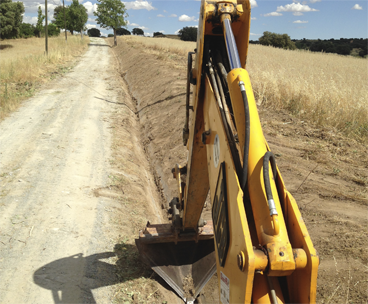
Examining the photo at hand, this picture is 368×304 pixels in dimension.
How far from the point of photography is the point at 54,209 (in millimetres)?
5430

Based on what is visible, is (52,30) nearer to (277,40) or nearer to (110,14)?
(110,14)

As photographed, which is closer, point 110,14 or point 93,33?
point 110,14

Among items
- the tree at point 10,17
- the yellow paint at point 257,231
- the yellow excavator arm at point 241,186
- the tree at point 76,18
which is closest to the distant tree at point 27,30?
the tree at point 76,18

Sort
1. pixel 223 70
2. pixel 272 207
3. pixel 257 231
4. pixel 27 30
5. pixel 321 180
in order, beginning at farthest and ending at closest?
pixel 27 30 → pixel 321 180 → pixel 223 70 → pixel 257 231 → pixel 272 207

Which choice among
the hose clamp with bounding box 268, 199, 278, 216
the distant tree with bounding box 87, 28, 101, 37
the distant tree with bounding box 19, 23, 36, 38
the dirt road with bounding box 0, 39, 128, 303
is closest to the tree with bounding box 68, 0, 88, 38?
the distant tree with bounding box 19, 23, 36, 38

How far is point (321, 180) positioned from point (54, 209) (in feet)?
15.5

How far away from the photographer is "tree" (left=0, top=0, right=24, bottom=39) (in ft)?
134

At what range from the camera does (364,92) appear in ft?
28.1

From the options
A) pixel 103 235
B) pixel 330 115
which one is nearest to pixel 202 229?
pixel 103 235

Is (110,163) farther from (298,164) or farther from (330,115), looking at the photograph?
(330,115)

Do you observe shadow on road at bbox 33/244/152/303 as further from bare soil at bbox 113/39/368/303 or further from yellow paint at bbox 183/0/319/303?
yellow paint at bbox 183/0/319/303

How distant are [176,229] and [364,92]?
7147mm

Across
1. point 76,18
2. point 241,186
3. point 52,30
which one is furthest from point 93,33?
point 241,186

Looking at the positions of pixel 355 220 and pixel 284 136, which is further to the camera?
pixel 284 136
